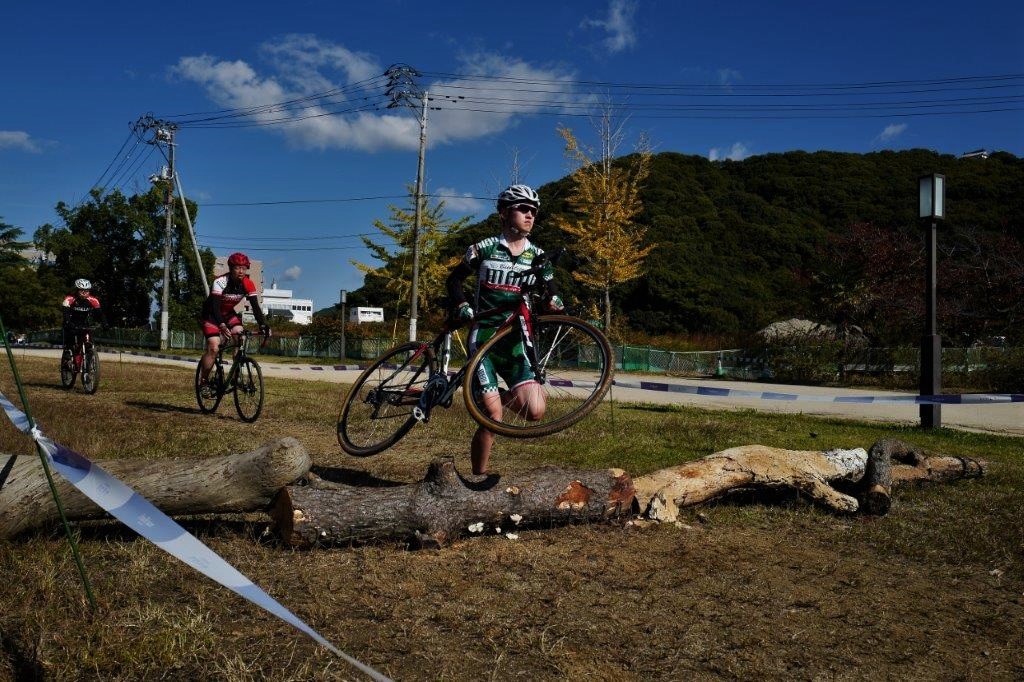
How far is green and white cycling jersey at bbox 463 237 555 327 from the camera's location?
4656 mm

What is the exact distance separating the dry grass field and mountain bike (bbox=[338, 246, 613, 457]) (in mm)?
949

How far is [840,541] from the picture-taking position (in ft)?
17.6

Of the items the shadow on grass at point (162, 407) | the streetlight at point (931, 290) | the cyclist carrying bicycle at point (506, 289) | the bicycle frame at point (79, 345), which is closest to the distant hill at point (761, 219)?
the streetlight at point (931, 290)

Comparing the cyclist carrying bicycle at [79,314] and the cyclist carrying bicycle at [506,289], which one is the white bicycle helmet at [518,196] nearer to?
the cyclist carrying bicycle at [506,289]

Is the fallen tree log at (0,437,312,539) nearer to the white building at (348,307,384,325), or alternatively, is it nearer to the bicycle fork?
the bicycle fork

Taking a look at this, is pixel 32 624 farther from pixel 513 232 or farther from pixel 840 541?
pixel 840 541

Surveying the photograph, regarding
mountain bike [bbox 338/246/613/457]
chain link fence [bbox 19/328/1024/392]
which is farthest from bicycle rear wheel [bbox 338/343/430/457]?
chain link fence [bbox 19/328/1024/392]

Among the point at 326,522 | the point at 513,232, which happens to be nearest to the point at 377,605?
the point at 326,522

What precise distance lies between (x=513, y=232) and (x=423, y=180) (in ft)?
94.6

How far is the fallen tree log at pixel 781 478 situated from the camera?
19.0 ft

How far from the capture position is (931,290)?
11.4 metres

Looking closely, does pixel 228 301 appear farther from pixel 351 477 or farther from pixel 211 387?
pixel 351 477

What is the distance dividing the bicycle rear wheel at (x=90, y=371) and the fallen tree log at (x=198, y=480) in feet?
30.5

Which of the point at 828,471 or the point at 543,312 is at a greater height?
the point at 543,312
